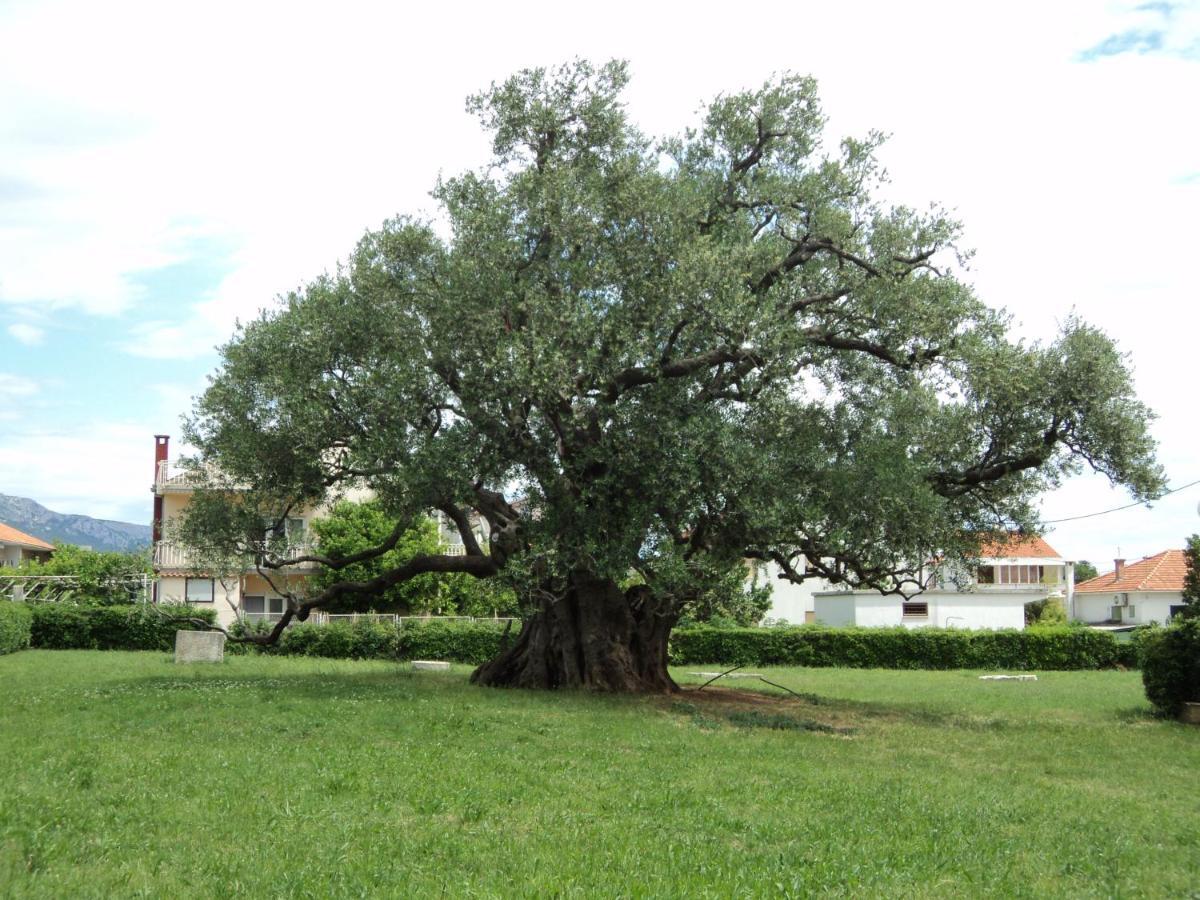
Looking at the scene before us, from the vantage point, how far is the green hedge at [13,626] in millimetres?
33125

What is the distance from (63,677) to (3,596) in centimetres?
1845

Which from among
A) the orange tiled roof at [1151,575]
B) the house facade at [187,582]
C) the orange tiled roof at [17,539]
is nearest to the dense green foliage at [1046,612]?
the orange tiled roof at [1151,575]

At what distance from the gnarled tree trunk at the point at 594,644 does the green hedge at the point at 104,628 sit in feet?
62.5

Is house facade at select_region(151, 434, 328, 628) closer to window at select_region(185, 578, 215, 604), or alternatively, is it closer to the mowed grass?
window at select_region(185, 578, 215, 604)

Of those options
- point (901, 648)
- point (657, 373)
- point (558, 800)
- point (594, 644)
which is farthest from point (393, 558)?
point (558, 800)

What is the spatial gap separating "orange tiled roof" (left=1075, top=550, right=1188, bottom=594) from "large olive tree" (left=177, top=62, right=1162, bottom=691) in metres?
57.4

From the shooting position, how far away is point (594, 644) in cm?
2150

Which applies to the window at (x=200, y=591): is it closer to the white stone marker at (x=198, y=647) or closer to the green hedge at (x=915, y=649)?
the white stone marker at (x=198, y=647)

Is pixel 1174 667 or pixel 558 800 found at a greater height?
pixel 1174 667

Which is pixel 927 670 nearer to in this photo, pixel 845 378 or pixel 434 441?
pixel 845 378

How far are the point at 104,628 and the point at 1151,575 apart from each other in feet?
223

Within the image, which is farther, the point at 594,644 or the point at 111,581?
the point at 111,581

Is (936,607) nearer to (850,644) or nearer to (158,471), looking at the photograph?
(850,644)

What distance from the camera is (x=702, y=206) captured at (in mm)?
19109
